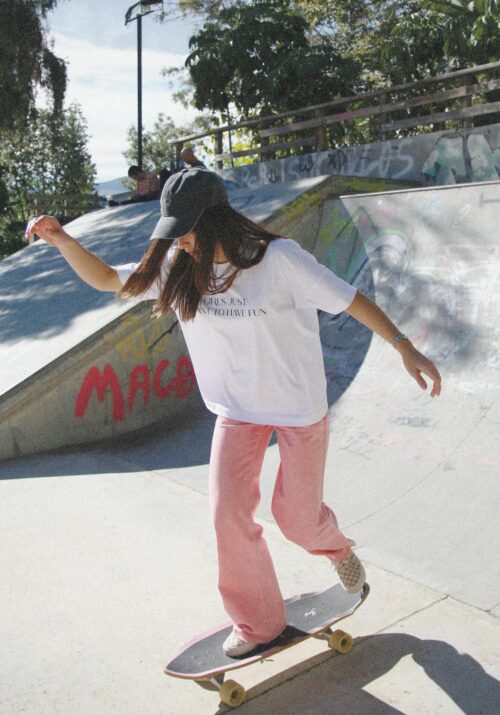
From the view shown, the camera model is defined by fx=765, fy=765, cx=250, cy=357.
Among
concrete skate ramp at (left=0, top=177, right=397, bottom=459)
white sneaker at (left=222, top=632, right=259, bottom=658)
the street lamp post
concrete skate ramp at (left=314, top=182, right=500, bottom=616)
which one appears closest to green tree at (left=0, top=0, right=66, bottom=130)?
the street lamp post

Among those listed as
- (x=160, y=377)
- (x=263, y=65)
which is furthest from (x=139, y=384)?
(x=263, y=65)

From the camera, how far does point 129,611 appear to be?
10.7 ft

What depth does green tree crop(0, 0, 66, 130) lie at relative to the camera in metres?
22.0

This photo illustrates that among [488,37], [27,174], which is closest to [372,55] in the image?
[488,37]

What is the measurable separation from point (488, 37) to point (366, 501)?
495 inches

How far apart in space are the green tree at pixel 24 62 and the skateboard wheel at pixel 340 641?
22797mm

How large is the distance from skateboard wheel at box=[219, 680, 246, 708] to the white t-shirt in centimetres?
87

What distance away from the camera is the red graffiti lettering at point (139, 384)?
6.21m

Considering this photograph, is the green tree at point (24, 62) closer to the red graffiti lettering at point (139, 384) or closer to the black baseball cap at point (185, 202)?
the red graffiti lettering at point (139, 384)

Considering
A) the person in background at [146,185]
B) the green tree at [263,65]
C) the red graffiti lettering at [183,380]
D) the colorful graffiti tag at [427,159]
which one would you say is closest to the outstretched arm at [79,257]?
the red graffiti lettering at [183,380]

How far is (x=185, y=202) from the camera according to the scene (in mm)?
2477

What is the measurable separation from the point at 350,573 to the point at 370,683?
1.30 ft

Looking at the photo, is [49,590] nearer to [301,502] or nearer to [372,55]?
[301,502]

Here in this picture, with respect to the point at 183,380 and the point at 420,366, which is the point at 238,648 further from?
the point at 183,380
